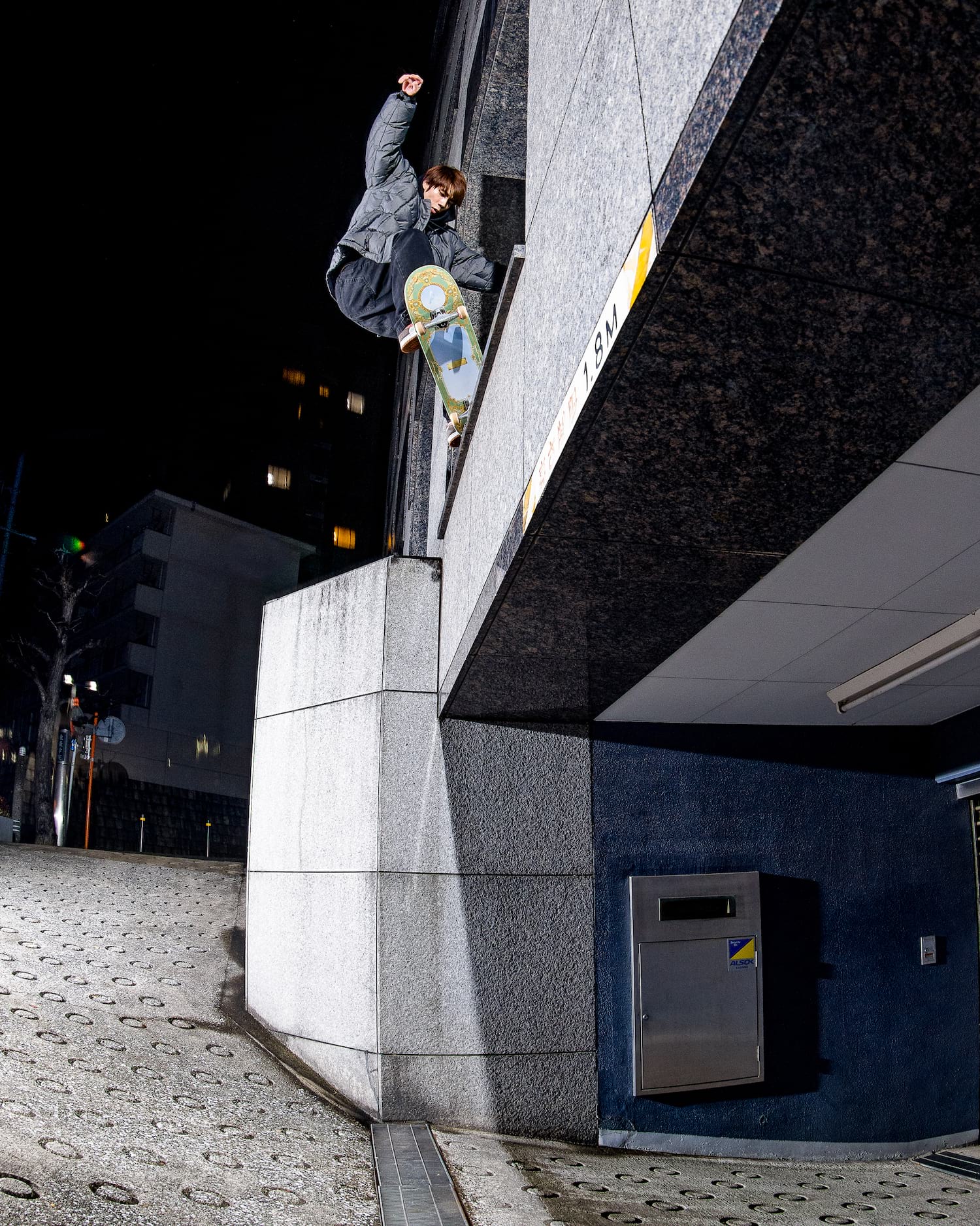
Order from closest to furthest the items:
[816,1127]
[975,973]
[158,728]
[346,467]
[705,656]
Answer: [705,656], [816,1127], [975,973], [158,728], [346,467]

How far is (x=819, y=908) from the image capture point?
18.4 feet

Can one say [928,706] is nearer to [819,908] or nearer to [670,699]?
[819,908]

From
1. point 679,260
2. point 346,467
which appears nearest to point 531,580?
point 679,260

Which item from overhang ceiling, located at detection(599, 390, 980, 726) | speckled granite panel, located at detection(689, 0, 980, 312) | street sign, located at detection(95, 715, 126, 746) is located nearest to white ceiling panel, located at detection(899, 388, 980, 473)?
overhang ceiling, located at detection(599, 390, 980, 726)

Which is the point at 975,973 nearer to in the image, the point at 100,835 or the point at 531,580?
the point at 531,580

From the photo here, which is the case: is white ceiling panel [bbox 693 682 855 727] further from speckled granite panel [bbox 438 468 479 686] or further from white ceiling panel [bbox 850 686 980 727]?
speckled granite panel [bbox 438 468 479 686]

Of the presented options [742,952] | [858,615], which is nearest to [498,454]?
[858,615]

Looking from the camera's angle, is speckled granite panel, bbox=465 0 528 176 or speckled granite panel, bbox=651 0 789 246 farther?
speckled granite panel, bbox=465 0 528 176

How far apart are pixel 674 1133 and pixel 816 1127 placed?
2.97 ft

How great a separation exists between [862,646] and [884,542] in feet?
4.50

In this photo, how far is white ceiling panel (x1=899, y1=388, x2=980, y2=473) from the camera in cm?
208

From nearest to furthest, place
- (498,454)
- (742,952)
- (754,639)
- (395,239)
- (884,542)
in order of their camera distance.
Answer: (884,542), (498,454), (754,639), (395,239), (742,952)

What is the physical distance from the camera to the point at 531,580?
3.26 m

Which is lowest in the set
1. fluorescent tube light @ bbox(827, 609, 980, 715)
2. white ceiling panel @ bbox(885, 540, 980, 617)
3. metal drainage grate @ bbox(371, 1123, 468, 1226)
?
metal drainage grate @ bbox(371, 1123, 468, 1226)
